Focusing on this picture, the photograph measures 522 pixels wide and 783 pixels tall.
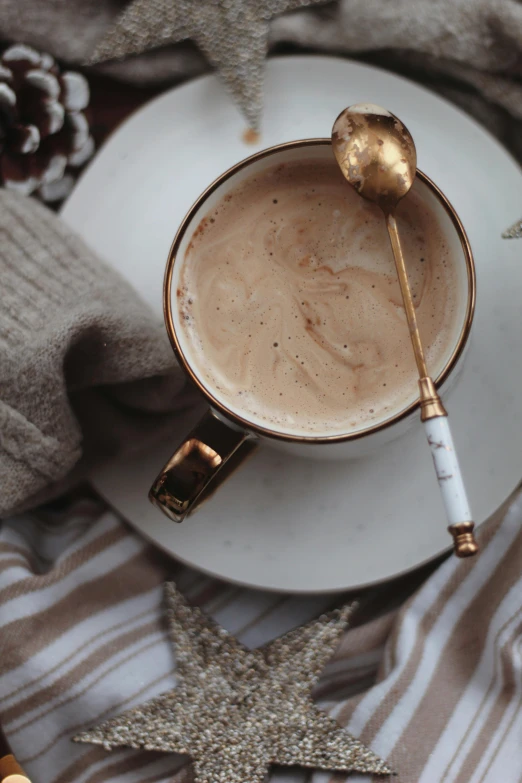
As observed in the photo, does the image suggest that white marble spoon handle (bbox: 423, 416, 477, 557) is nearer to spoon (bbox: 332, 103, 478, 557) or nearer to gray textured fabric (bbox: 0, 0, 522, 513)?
spoon (bbox: 332, 103, 478, 557)

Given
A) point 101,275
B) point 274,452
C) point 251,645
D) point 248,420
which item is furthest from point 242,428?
point 251,645

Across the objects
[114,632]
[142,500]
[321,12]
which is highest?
[321,12]

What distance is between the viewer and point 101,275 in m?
0.99

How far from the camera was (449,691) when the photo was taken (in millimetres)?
1017

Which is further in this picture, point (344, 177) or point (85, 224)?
point (85, 224)

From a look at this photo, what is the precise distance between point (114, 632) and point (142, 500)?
7.2 inches

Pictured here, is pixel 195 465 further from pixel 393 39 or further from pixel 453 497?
pixel 393 39

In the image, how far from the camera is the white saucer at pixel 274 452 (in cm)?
100

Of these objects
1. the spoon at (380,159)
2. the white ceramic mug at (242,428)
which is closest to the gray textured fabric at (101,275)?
Answer: the white ceramic mug at (242,428)

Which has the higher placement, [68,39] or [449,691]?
[68,39]

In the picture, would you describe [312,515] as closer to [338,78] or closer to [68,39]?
[338,78]

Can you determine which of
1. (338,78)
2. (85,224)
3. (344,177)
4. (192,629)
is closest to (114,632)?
(192,629)

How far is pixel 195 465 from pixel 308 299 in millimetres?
252

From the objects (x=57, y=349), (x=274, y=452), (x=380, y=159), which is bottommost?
(x=274, y=452)
